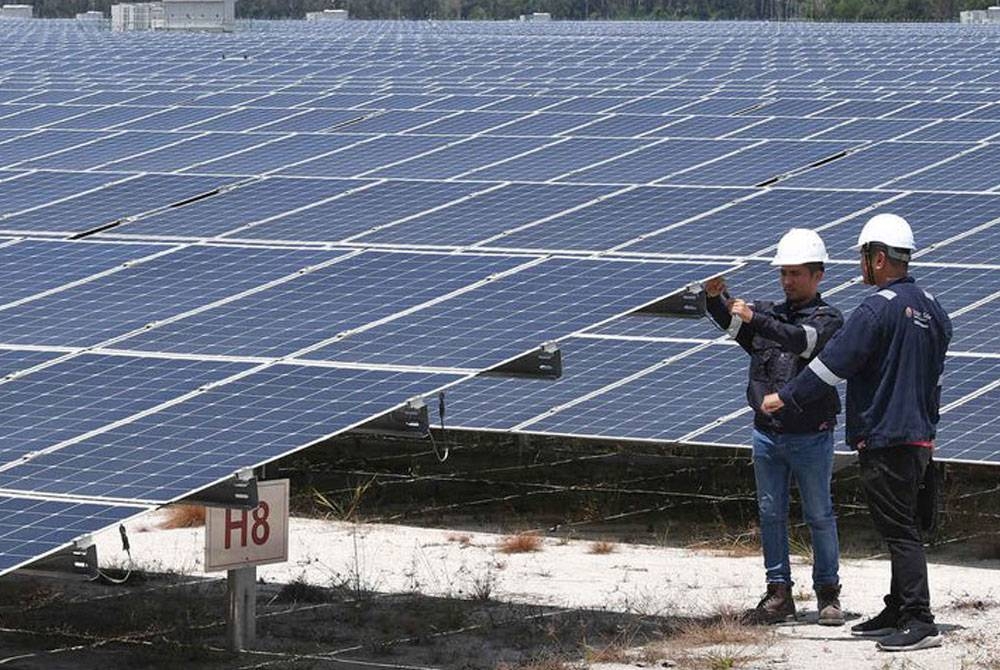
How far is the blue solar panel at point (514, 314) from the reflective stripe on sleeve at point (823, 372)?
978mm

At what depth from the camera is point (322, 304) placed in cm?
1394

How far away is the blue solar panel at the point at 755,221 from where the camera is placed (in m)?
17.1

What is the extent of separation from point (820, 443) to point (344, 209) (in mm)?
5832

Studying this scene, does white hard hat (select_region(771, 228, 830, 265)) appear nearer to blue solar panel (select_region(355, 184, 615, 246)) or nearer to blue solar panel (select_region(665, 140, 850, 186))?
blue solar panel (select_region(355, 184, 615, 246))

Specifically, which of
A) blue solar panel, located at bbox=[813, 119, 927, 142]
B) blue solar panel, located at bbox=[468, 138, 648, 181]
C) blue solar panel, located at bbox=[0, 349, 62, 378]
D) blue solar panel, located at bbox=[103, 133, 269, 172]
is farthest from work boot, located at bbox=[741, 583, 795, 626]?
blue solar panel, located at bbox=[813, 119, 927, 142]

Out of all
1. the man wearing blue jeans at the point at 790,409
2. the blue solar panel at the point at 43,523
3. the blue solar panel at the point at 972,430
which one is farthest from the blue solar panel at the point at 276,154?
the blue solar panel at the point at 43,523

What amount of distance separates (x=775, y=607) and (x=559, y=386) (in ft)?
16.8

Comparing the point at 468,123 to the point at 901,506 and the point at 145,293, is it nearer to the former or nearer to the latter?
the point at 145,293

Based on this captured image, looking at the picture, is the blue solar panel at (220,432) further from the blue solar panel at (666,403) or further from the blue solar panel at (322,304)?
the blue solar panel at (666,403)

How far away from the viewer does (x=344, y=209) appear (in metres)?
18.5

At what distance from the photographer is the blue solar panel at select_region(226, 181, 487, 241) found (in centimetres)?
1728

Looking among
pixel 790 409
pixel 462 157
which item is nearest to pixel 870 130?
pixel 462 157

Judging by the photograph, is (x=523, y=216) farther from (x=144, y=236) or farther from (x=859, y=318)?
(x=859, y=318)

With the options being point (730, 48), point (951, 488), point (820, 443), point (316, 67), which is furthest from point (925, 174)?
point (730, 48)
